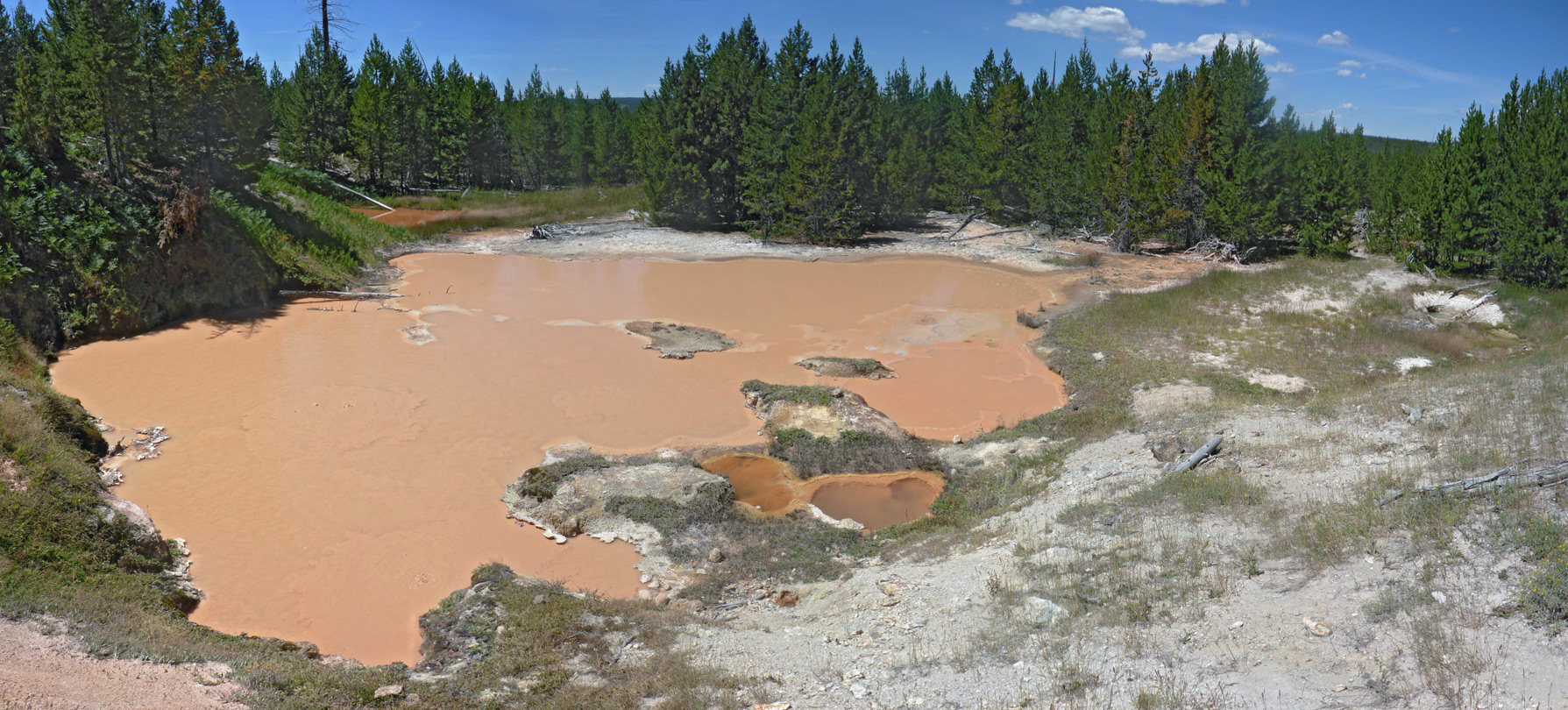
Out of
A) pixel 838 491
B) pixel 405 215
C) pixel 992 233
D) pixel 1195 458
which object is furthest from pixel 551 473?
pixel 405 215

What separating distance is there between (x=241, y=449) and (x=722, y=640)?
32.3 ft

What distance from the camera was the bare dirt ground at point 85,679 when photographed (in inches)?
212

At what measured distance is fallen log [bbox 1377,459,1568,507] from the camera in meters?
7.59

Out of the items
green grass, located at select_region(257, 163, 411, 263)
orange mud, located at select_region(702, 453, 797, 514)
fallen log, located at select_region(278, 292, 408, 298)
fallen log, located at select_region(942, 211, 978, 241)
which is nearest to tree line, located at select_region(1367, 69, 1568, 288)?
fallen log, located at select_region(942, 211, 978, 241)

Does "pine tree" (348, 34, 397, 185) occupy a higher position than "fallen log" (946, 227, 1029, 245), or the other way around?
"pine tree" (348, 34, 397, 185)

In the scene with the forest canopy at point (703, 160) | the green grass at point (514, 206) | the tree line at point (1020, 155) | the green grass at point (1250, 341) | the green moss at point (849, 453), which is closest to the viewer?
the green moss at point (849, 453)

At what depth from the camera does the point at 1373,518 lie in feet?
26.1

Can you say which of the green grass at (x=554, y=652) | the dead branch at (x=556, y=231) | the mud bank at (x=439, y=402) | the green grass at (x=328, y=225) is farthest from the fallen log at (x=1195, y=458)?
the dead branch at (x=556, y=231)

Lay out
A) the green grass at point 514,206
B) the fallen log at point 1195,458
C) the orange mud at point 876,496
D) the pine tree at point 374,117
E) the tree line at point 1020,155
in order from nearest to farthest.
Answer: the fallen log at point 1195,458
the orange mud at point 876,496
the tree line at point 1020,155
the green grass at point 514,206
the pine tree at point 374,117

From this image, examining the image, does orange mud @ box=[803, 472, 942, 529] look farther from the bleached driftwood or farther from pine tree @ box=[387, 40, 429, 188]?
pine tree @ box=[387, 40, 429, 188]

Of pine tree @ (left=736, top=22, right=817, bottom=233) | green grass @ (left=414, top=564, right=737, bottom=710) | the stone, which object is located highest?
pine tree @ (left=736, top=22, right=817, bottom=233)

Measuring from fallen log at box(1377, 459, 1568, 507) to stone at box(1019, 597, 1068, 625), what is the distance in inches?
151

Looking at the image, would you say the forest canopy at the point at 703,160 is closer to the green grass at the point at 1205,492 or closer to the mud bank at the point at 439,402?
the mud bank at the point at 439,402

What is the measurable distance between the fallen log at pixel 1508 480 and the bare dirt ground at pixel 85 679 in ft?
34.3
